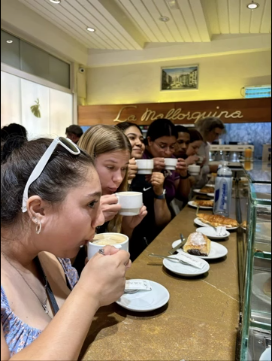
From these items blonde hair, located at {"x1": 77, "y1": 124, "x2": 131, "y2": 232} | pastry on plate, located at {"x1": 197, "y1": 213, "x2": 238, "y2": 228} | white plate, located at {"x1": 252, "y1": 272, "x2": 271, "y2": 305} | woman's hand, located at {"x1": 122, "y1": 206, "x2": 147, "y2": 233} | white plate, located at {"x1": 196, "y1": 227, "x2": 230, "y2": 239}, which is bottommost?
white plate, located at {"x1": 196, "y1": 227, "x2": 230, "y2": 239}

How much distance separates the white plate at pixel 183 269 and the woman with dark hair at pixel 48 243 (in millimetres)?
441

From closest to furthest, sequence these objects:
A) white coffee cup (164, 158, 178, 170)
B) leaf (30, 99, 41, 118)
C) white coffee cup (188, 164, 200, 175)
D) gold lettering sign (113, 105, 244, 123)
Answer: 1. leaf (30, 99, 41, 118)
2. white coffee cup (164, 158, 178, 170)
3. white coffee cup (188, 164, 200, 175)
4. gold lettering sign (113, 105, 244, 123)

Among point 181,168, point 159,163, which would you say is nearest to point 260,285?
point 159,163

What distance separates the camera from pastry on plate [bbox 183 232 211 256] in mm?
1217

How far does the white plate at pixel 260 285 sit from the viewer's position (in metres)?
0.54

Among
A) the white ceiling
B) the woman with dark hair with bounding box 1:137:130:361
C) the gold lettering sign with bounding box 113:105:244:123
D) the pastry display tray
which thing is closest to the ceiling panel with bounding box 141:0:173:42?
the white ceiling

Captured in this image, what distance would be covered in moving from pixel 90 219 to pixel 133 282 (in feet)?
1.39

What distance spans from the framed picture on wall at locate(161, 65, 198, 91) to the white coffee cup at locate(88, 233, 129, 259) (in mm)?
4304

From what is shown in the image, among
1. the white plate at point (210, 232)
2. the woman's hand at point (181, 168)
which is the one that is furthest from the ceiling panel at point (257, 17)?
the woman's hand at point (181, 168)

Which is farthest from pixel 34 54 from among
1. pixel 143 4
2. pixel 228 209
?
pixel 228 209

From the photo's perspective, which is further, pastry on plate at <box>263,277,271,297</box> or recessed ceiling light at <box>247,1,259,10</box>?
recessed ceiling light at <box>247,1,259,10</box>

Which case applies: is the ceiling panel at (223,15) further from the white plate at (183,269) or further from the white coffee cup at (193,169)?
the white coffee cup at (193,169)

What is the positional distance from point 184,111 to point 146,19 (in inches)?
162

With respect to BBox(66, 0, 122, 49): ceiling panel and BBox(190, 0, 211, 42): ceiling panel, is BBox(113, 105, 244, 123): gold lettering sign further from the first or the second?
BBox(66, 0, 122, 49): ceiling panel
